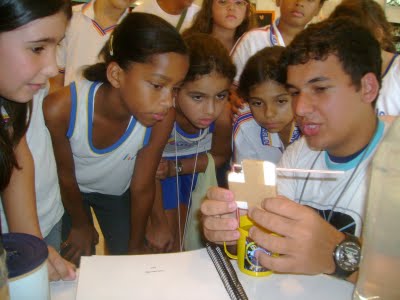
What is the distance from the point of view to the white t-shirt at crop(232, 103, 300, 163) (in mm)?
Result: 1620

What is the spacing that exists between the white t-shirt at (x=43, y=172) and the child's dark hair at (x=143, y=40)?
299mm

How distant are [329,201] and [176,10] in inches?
53.4

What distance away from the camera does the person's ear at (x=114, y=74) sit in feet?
4.49

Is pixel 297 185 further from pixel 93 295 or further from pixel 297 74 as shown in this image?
pixel 93 295

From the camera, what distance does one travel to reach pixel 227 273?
2.64 feet

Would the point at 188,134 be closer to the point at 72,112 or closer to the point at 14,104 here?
the point at 72,112

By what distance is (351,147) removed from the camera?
3.66ft

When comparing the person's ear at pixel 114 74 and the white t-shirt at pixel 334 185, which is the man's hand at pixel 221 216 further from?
the person's ear at pixel 114 74

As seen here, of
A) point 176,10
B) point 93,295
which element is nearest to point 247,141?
point 176,10

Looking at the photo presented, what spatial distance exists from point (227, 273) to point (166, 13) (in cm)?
155

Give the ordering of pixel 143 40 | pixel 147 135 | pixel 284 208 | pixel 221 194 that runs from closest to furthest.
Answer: pixel 284 208, pixel 221 194, pixel 143 40, pixel 147 135

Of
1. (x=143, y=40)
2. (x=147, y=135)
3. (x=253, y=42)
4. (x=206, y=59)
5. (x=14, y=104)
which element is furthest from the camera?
(x=253, y=42)

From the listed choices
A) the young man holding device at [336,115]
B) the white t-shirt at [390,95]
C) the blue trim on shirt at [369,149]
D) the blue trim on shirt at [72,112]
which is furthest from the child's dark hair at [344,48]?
the blue trim on shirt at [72,112]

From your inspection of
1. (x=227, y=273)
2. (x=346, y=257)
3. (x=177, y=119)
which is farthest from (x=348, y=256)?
(x=177, y=119)
